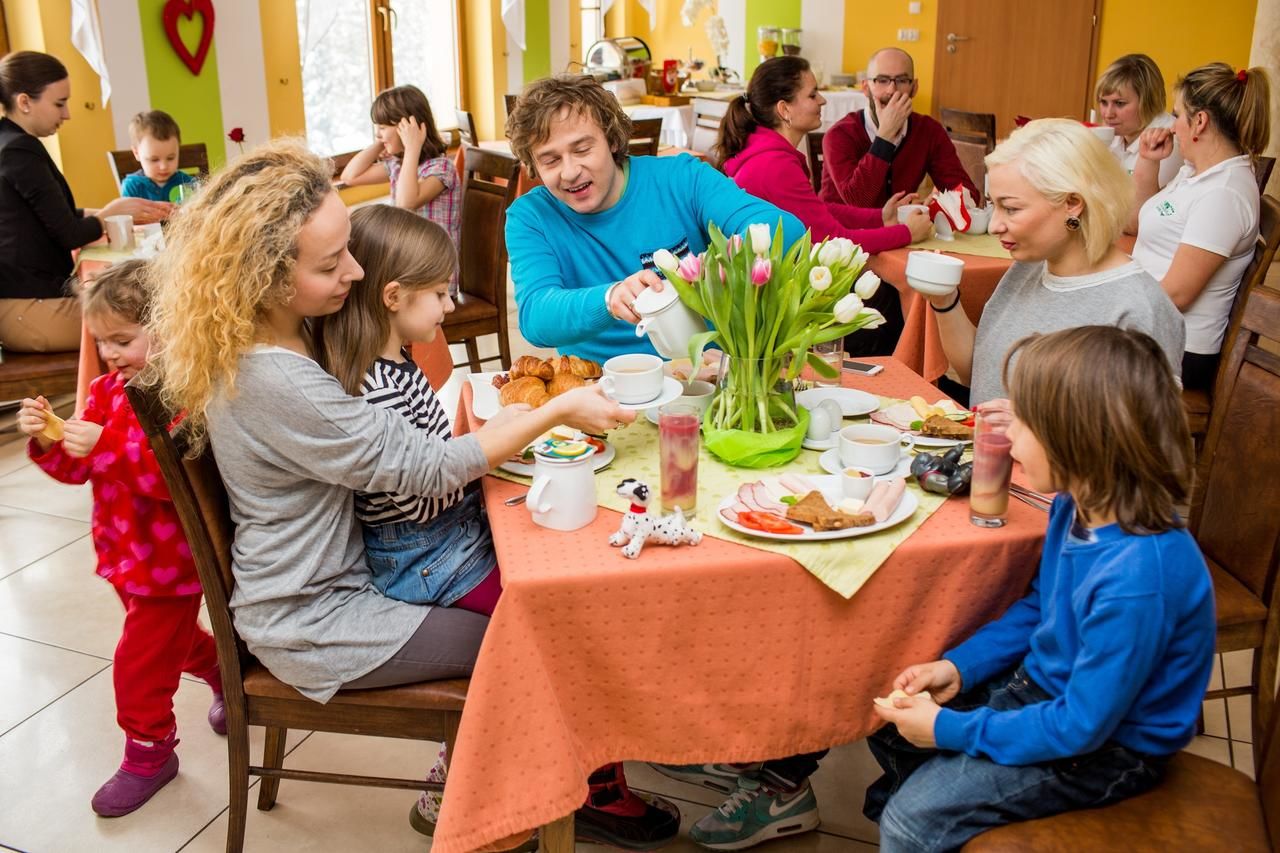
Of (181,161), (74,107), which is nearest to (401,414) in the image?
(181,161)

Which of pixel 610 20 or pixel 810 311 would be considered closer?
pixel 810 311

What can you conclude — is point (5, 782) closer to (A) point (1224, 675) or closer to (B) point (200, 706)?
(B) point (200, 706)

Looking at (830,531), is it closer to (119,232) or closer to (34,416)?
(34,416)

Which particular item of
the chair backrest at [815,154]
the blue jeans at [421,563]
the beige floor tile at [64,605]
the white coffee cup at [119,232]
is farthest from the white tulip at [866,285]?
the chair backrest at [815,154]

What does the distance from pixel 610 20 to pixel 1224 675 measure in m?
10.2

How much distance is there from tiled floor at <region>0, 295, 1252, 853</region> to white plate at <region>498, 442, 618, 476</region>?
702mm

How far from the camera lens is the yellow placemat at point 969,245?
10.3 feet

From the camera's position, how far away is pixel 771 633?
1.41 meters

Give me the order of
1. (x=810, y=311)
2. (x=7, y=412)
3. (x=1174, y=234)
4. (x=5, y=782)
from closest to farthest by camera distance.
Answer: (x=810, y=311), (x=5, y=782), (x=1174, y=234), (x=7, y=412)

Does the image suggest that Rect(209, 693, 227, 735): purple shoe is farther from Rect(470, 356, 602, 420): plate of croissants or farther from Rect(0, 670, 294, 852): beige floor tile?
Rect(470, 356, 602, 420): plate of croissants

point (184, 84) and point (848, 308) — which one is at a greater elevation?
point (184, 84)

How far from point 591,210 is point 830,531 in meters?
1.11

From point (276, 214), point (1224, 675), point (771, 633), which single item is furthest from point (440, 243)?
point (1224, 675)

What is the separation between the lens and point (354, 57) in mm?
7797
